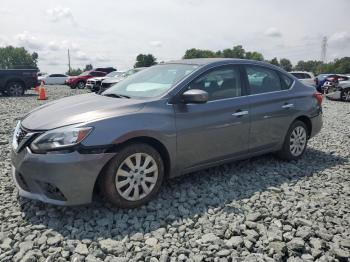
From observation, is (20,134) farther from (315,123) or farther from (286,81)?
(315,123)

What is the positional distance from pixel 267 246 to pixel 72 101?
2760 mm

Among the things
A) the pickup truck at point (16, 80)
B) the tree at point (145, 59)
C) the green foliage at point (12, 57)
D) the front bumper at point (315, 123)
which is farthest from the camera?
the green foliage at point (12, 57)

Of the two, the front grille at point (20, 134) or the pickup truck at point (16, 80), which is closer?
the front grille at point (20, 134)

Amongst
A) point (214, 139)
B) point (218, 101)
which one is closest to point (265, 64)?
point (218, 101)

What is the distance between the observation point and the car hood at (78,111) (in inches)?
140

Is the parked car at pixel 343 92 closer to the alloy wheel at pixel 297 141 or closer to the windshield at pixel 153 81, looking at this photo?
the alloy wheel at pixel 297 141

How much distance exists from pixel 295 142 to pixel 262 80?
120 cm

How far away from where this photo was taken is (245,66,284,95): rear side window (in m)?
4.99

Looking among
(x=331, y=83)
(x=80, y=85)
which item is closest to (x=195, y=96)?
(x=331, y=83)

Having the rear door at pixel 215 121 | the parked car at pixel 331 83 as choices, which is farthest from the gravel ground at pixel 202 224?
the parked car at pixel 331 83

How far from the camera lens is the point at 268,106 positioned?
5.07m

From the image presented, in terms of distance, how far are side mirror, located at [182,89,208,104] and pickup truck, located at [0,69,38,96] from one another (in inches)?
612

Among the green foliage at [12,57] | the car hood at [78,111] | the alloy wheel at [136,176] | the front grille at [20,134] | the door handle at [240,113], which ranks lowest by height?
the alloy wheel at [136,176]

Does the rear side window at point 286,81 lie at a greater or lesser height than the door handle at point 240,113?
greater
